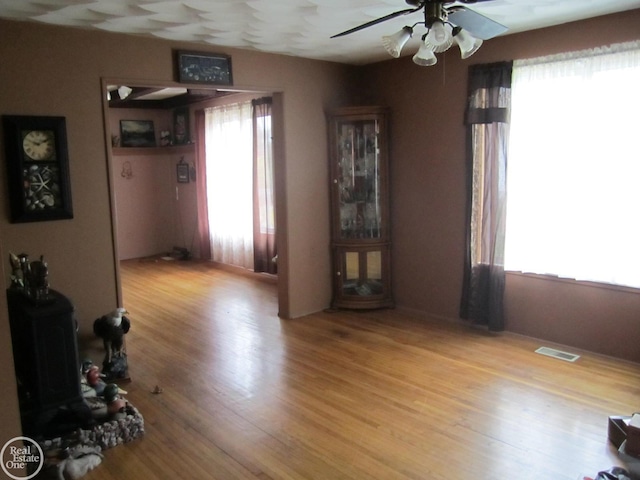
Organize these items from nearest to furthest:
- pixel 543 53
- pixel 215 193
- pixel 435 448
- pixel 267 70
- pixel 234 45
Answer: pixel 435 448 < pixel 543 53 < pixel 234 45 < pixel 267 70 < pixel 215 193

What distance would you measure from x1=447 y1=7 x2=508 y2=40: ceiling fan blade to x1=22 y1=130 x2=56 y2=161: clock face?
2.65m

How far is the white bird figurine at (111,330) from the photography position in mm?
3633

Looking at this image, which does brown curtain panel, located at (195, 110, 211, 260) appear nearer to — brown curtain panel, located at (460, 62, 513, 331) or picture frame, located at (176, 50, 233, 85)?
picture frame, located at (176, 50, 233, 85)

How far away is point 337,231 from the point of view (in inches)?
208

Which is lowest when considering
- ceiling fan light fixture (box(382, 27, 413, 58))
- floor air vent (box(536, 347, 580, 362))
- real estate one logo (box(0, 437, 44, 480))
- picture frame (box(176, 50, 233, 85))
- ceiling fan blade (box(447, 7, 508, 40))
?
floor air vent (box(536, 347, 580, 362))

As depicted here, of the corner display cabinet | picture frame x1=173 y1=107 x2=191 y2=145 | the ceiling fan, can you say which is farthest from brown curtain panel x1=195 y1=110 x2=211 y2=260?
the ceiling fan

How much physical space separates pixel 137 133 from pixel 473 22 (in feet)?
22.6

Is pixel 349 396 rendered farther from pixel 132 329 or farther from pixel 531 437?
pixel 132 329

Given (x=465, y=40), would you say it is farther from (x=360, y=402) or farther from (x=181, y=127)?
(x=181, y=127)

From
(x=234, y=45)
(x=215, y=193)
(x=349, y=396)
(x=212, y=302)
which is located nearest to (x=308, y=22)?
(x=234, y=45)

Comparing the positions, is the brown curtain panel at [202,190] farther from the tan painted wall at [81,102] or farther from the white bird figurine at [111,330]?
the white bird figurine at [111,330]

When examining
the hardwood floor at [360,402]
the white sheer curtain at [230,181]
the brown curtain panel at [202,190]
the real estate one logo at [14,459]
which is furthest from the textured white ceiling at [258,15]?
the brown curtain panel at [202,190]

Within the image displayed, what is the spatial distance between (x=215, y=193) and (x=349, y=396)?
497 cm

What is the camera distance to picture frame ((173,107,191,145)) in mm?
8250
